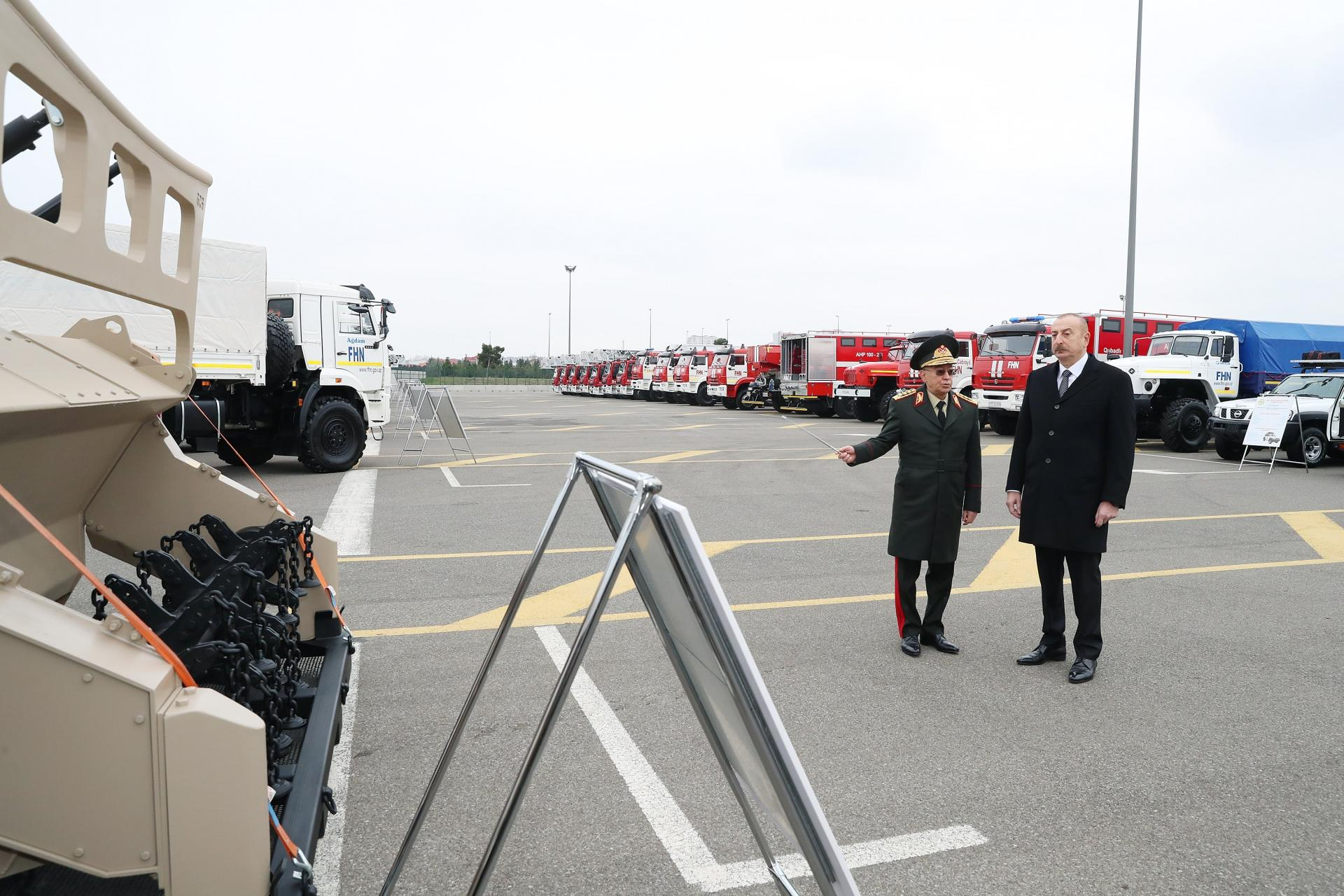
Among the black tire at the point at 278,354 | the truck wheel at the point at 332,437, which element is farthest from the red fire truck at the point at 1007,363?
the black tire at the point at 278,354

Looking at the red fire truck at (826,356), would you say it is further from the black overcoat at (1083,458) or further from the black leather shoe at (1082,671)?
the black leather shoe at (1082,671)

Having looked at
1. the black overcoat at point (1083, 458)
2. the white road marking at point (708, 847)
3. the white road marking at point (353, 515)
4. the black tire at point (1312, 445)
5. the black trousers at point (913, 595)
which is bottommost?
the white road marking at point (708, 847)

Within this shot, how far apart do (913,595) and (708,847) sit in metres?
2.42

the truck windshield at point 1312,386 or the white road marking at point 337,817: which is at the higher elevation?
the truck windshield at point 1312,386

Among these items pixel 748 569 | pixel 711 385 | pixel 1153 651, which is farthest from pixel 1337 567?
pixel 711 385

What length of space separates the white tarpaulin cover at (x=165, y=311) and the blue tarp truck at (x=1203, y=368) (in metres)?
15.2

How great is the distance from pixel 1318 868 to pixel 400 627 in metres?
4.31

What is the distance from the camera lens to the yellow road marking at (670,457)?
1553 centimetres

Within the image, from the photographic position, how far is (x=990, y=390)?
20.7 meters

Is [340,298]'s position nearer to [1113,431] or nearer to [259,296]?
[259,296]

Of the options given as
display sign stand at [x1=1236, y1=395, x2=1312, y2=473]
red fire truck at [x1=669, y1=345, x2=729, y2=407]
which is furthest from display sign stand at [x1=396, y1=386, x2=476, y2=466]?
red fire truck at [x1=669, y1=345, x2=729, y2=407]

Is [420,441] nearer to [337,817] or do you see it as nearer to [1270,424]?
[1270,424]

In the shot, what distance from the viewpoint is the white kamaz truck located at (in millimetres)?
11133

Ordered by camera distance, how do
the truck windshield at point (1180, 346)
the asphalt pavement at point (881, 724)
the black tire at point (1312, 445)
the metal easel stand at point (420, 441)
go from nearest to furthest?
1. the asphalt pavement at point (881, 724)
2. the metal easel stand at point (420, 441)
3. the black tire at point (1312, 445)
4. the truck windshield at point (1180, 346)
